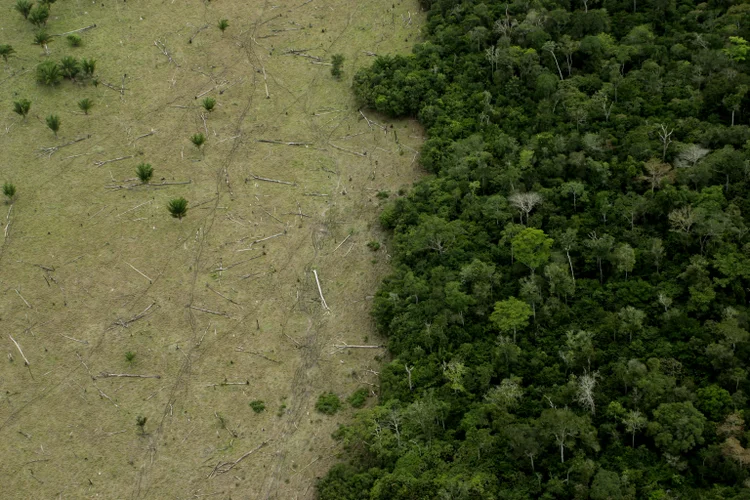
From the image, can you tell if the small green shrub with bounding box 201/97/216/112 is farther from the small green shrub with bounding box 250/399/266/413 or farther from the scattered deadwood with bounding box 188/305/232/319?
the small green shrub with bounding box 250/399/266/413

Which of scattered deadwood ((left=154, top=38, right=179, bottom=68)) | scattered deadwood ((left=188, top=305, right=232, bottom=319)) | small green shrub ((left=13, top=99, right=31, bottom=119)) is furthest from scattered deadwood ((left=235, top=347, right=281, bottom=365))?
scattered deadwood ((left=154, top=38, right=179, bottom=68))

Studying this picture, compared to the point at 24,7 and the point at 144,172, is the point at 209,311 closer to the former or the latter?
the point at 144,172

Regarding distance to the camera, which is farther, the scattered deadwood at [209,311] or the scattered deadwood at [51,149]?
the scattered deadwood at [51,149]

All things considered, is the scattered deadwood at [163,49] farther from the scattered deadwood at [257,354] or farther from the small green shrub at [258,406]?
the small green shrub at [258,406]

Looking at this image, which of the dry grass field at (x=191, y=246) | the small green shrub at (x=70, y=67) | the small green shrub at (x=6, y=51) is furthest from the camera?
the small green shrub at (x=6, y=51)

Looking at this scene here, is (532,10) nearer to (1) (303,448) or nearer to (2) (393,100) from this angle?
(2) (393,100)

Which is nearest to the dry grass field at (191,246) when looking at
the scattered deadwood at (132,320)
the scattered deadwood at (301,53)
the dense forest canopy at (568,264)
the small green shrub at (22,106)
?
the scattered deadwood at (132,320)

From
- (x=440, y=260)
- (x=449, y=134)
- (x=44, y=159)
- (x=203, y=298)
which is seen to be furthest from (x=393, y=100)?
(x=44, y=159)
